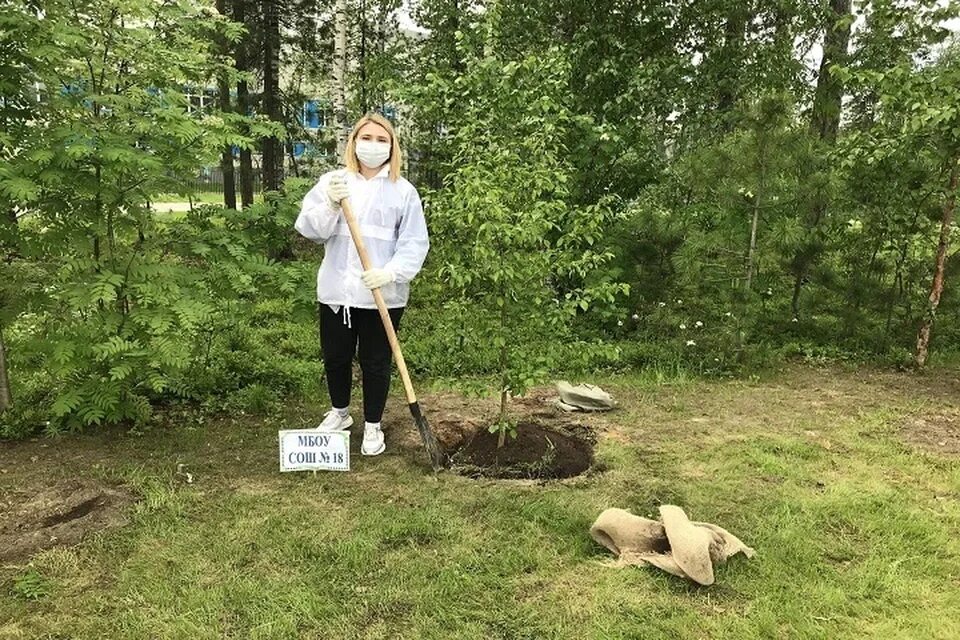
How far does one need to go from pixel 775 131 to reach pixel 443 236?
353cm

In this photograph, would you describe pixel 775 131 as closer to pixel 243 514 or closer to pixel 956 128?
pixel 956 128

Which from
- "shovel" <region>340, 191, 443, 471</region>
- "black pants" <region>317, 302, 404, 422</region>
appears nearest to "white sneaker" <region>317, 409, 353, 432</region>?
"black pants" <region>317, 302, 404, 422</region>

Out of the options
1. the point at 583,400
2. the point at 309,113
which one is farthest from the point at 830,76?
the point at 309,113

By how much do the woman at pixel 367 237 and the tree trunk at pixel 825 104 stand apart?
4162 millimetres

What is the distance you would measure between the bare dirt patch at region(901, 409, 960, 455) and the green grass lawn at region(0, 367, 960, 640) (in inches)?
2.1

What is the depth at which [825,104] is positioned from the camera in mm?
8508

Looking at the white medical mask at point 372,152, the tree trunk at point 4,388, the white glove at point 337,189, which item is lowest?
the tree trunk at point 4,388

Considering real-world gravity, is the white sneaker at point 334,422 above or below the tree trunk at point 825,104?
below

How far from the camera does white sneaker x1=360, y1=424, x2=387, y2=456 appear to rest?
4.10 meters

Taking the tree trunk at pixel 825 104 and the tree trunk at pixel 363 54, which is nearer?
the tree trunk at pixel 825 104

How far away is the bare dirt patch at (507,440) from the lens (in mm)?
4047

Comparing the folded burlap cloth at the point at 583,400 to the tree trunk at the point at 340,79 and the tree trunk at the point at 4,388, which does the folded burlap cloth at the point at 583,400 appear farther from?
the tree trunk at the point at 340,79

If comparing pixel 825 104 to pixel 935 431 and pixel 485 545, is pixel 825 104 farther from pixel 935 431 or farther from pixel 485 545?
pixel 485 545

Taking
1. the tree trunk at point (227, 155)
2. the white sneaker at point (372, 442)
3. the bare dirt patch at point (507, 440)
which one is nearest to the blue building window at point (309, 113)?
the tree trunk at point (227, 155)
